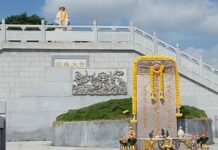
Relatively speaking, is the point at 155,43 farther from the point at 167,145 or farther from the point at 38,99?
the point at 167,145

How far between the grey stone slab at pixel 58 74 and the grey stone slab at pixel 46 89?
0.16 metres

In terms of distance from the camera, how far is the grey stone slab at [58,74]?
679 inches

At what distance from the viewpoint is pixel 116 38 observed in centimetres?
2014

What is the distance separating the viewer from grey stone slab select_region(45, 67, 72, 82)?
17250mm

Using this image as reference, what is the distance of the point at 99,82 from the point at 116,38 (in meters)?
2.93

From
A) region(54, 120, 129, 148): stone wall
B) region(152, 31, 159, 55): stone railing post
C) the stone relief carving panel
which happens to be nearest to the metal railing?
region(152, 31, 159, 55): stone railing post

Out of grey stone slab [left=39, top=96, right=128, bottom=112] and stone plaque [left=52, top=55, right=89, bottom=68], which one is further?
stone plaque [left=52, top=55, right=89, bottom=68]

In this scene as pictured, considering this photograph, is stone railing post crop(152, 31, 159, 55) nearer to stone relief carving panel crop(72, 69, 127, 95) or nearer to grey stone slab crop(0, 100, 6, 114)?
stone relief carving panel crop(72, 69, 127, 95)

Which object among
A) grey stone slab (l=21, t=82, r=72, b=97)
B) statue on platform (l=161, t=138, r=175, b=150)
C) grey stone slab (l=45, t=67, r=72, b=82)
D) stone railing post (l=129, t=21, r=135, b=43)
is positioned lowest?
statue on platform (l=161, t=138, r=175, b=150)

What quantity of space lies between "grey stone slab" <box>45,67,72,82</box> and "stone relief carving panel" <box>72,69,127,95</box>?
0.26 m

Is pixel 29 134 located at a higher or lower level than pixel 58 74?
lower

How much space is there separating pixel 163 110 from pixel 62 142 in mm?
3484

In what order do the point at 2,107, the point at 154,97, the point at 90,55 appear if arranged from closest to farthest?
the point at 154,97, the point at 2,107, the point at 90,55

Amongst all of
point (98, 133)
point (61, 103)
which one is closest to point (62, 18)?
point (61, 103)
